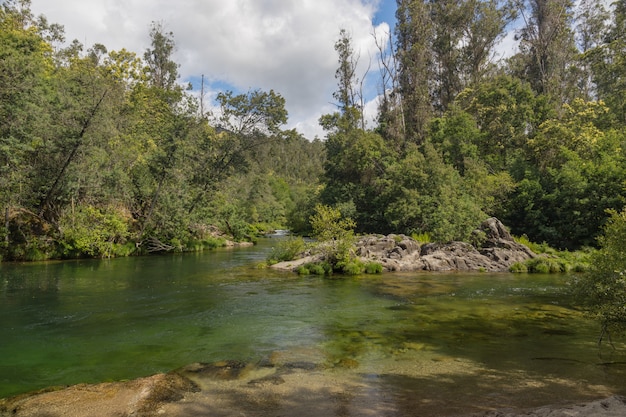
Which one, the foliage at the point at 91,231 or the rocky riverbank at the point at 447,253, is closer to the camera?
the rocky riverbank at the point at 447,253

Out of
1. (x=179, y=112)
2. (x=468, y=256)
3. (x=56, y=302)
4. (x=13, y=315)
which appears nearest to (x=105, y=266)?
(x=56, y=302)

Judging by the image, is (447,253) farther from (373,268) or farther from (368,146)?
(368,146)

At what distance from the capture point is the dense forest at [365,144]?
2622 centimetres

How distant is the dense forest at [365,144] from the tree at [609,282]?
27.4 ft

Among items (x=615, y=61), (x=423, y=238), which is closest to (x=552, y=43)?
(x=615, y=61)

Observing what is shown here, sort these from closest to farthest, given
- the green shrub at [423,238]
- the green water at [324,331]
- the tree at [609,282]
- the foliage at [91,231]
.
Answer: the tree at [609,282] < the green water at [324,331] < the foliage at [91,231] < the green shrub at [423,238]

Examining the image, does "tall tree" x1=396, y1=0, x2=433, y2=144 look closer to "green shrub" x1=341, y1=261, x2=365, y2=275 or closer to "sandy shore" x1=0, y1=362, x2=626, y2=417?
"green shrub" x1=341, y1=261, x2=365, y2=275

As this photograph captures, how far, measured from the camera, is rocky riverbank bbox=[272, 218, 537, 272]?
23.2 meters

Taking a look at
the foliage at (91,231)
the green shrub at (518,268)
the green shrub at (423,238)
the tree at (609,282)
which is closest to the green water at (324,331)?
the tree at (609,282)

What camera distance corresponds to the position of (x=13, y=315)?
12281 mm

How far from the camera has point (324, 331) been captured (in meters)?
10.9

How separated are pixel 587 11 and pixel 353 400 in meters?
54.6

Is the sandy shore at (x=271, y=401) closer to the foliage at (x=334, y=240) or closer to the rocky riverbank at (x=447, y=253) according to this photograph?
the foliage at (x=334, y=240)

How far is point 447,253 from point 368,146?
1851cm
